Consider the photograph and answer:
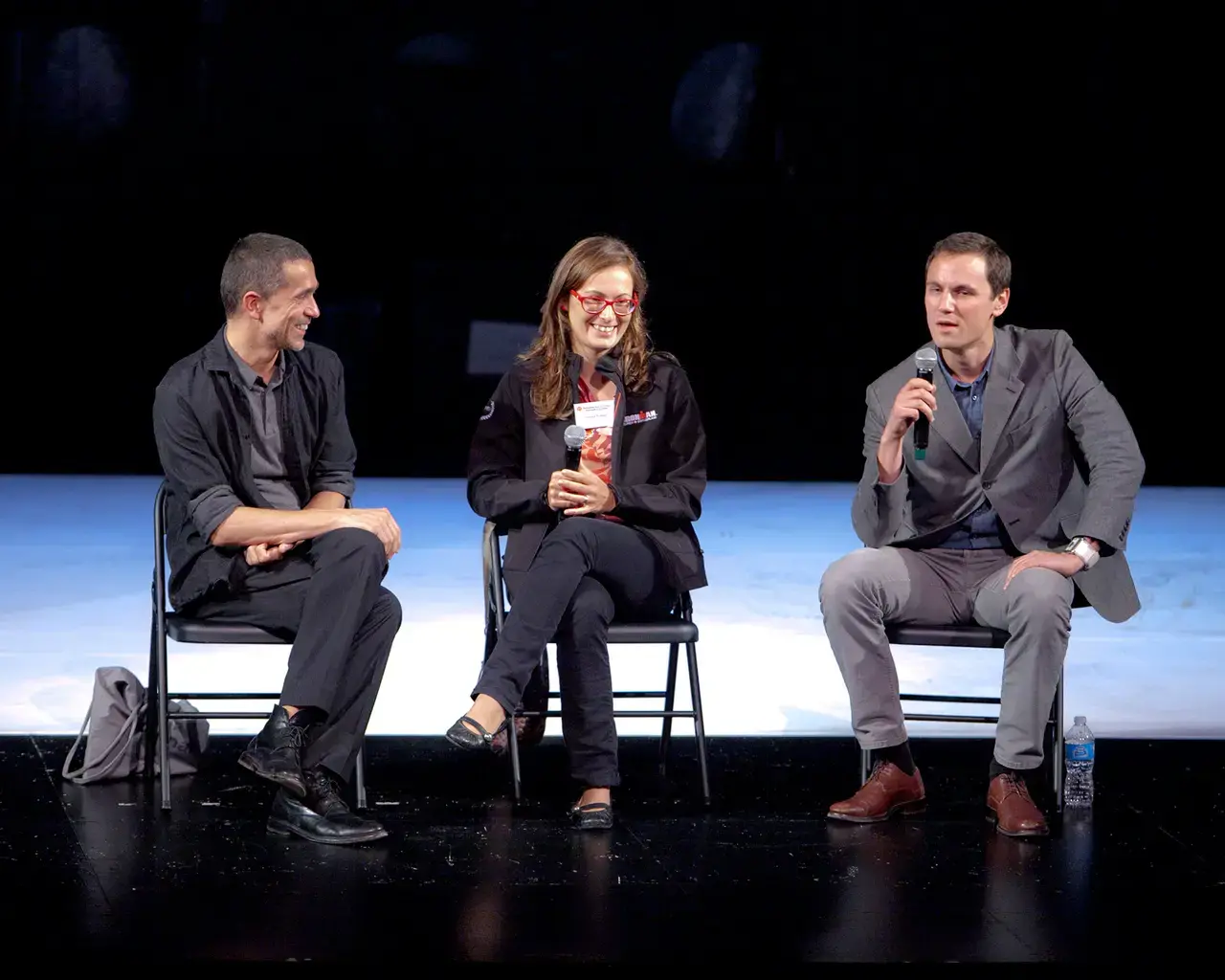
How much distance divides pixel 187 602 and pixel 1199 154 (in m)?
7.77

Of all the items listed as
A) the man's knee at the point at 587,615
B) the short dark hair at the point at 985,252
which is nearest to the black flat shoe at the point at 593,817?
→ the man's knee at the point at 587,615

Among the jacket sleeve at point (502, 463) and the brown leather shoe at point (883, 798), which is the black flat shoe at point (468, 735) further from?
the brown leather shoe at point (883, 798)

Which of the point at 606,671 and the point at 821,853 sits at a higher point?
the point at 606,671

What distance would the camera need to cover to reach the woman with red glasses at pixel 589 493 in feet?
11.3

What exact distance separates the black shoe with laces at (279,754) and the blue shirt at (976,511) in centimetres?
155

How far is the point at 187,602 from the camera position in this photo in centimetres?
347

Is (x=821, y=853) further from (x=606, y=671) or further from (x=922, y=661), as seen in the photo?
(x=922, y=661)

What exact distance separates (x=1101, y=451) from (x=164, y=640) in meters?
2.15

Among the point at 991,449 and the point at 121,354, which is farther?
the point at 121,354

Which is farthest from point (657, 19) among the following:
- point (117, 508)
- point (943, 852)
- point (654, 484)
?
point (943, 852)

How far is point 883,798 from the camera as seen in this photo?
138 inches

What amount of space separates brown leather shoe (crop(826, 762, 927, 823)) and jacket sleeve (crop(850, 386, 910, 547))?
55cm

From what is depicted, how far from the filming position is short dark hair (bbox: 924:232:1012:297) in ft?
12.0

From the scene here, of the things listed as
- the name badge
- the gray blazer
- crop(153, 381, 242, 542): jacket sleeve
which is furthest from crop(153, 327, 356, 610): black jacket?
the gray blazer
